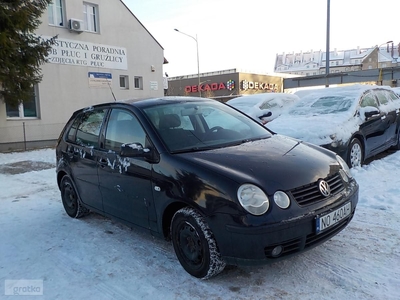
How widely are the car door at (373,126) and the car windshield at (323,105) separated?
335mm

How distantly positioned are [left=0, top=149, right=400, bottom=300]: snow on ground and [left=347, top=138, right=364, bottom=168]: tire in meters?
1.05

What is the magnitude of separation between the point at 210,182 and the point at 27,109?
47.1ft

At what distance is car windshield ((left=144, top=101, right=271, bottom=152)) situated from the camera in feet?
11.5

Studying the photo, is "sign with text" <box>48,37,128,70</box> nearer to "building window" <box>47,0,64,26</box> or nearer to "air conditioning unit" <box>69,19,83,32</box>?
"air conditioning unit" <box>69,19,83,32</box>

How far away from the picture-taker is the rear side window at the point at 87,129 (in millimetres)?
4316

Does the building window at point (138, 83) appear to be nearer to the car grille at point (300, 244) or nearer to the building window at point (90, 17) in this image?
the building window at point (90, 17)

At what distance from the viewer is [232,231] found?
8.83ft

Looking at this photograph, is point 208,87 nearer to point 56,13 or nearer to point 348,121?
point 56,13

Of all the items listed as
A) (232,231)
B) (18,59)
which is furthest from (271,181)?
(18,59)

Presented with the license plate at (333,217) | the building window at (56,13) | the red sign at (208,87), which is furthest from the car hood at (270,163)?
the red sign at (208,87)

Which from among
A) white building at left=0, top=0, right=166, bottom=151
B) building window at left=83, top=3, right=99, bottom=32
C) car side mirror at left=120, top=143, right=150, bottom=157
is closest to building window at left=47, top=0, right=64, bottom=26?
white building at left=0, top=0, right=166, bottom=151

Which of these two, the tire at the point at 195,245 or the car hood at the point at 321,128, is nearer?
the tire at the point at 195,245

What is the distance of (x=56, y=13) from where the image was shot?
15641mm

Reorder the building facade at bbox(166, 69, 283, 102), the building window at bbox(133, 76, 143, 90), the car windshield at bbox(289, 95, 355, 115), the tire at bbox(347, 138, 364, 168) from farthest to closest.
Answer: the building facade at bbox(166, 69, 283, 102)
the building window at bbox(133, 76, 143, 90)
the car windshield at bbox(289, 95, 355, 115)
the tire at bbox(347, 138, 364, 168)
